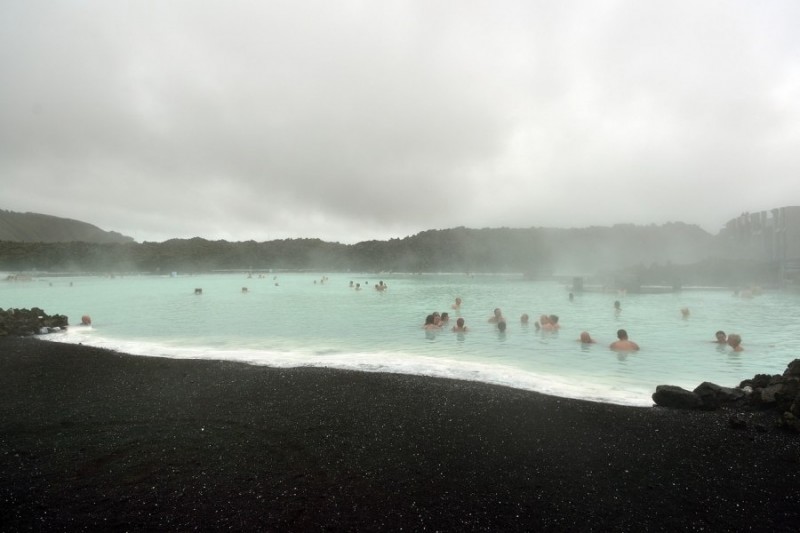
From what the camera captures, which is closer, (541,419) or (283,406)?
(541,419)

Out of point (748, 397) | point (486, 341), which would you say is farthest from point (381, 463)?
point (486, 341)

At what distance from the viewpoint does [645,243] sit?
99312mm

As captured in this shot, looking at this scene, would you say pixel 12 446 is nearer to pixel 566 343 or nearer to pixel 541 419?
pixel 541 419

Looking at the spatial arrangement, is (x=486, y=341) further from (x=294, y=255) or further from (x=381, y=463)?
(x=294, y=255)

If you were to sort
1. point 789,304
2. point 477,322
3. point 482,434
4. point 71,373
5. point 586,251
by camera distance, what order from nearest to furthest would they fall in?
point 482,434 → point 71,373 → point 477,322 → point 789,304 → point 586,251

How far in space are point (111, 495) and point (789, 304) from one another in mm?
35863

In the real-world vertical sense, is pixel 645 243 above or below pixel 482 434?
above

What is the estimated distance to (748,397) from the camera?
21.3 feet

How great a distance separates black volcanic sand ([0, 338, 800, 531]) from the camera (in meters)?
3.64

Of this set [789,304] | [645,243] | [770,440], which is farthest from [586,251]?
[770,440]

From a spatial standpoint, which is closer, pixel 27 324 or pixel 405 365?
pixel 405 365

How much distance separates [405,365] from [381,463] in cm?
583

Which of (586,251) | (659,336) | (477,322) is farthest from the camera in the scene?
(586,251)

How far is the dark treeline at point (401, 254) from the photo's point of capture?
9312 centimetres
